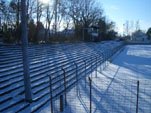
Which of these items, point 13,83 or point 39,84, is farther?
point 39,84

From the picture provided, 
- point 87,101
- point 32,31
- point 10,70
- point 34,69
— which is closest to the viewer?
point 87,101

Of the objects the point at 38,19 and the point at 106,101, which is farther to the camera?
the point at 38,19

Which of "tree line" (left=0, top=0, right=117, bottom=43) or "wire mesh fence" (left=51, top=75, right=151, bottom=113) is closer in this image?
"wire mesh fence" (left=51, top=75, right=151, bottom=113)

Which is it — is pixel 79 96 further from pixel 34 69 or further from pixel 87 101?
pixel 34 69

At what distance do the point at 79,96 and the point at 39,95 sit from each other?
59.0 inches

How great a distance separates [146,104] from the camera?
4656 mm

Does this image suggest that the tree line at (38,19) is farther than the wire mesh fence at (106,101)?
Yes

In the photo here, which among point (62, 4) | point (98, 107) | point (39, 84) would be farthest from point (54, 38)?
point (98, 107)

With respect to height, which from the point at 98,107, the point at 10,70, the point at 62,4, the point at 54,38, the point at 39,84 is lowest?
the point at 98,107

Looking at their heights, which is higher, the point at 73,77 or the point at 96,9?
the point at 96,9

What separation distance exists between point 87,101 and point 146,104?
1.96m

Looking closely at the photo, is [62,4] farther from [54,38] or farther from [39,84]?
[39,84]

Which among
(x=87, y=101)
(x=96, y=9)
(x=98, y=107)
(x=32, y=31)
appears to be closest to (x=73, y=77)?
(x=87, y=101)

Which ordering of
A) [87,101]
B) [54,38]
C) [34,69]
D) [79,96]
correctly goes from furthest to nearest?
[54,38] < [34,69] < [79,96] < [87,101]
